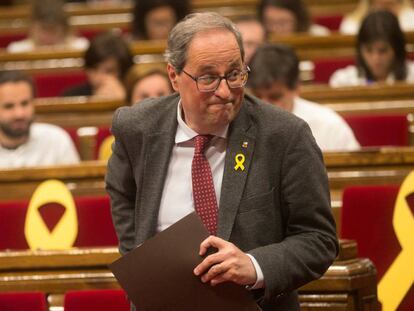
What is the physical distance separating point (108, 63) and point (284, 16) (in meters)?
0.96

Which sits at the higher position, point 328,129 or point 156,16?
point 156,16

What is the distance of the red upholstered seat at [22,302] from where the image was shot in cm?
191

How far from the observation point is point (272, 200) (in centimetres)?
156

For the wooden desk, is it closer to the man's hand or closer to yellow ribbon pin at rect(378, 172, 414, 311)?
yellow ribbon pin at rect(378, 172, 414, 311)

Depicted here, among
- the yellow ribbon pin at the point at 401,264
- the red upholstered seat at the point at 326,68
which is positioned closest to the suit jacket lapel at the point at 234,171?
the yellow ribbon pin at the point at 401,264

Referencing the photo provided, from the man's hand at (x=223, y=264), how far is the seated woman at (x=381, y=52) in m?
2.37

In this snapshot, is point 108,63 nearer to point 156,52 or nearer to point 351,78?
point 156,52

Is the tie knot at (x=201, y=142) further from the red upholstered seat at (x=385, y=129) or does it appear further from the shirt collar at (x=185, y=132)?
the red upholstered seat at (x=385, y=129)

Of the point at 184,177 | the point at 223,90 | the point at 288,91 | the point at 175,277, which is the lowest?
the point at 288,91

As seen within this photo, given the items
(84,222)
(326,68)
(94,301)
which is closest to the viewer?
(94,301)

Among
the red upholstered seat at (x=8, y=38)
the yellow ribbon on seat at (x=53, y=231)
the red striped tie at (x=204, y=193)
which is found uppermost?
the red striped tie at (x=204, y=193)

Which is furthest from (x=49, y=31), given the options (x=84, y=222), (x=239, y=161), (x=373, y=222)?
(x=239, y=161)

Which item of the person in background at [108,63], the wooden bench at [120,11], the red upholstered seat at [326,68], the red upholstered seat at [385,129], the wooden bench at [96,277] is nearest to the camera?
the wooden bench at [96,277]

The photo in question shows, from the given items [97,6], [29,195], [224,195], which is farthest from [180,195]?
[97,6]
